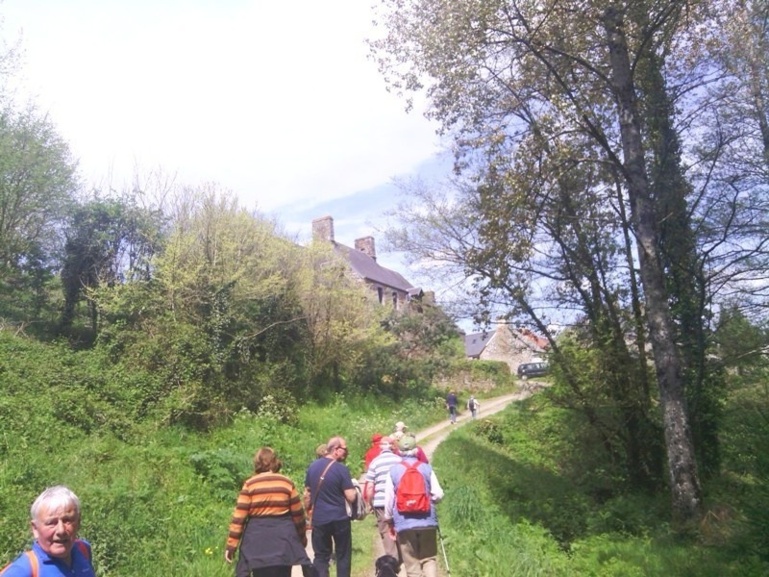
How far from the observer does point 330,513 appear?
6172 mm

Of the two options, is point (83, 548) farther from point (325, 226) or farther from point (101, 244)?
point (325, 226)

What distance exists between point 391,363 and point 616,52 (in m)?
19.3

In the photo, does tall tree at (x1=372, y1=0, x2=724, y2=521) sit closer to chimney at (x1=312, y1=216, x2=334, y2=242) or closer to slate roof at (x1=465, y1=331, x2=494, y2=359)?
chimney at (x1=312, y1=216, x2=334, y2=242)

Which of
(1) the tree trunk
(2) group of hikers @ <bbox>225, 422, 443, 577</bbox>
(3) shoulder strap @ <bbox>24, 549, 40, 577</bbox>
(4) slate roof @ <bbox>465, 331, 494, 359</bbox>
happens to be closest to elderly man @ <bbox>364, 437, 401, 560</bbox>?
(2) group of hikers @ <bbox>225, 422, 443, 577</bbox>

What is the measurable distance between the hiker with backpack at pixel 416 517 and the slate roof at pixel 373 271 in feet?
112

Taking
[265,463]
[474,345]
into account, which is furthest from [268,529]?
[474,345]

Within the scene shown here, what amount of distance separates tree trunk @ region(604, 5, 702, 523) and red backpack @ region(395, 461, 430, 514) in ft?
19.7

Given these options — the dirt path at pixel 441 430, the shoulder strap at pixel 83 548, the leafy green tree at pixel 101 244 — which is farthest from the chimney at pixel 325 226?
the shoulder strap at pixel 83 548

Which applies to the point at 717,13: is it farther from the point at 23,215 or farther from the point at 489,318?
the point at 23,215

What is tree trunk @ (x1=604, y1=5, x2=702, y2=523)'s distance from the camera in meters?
10.2

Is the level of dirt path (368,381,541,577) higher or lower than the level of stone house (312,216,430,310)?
lower

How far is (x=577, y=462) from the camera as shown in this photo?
1573 cm

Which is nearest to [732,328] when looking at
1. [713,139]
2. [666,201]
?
[666,201]

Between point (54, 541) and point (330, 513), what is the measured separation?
12.1 feet
